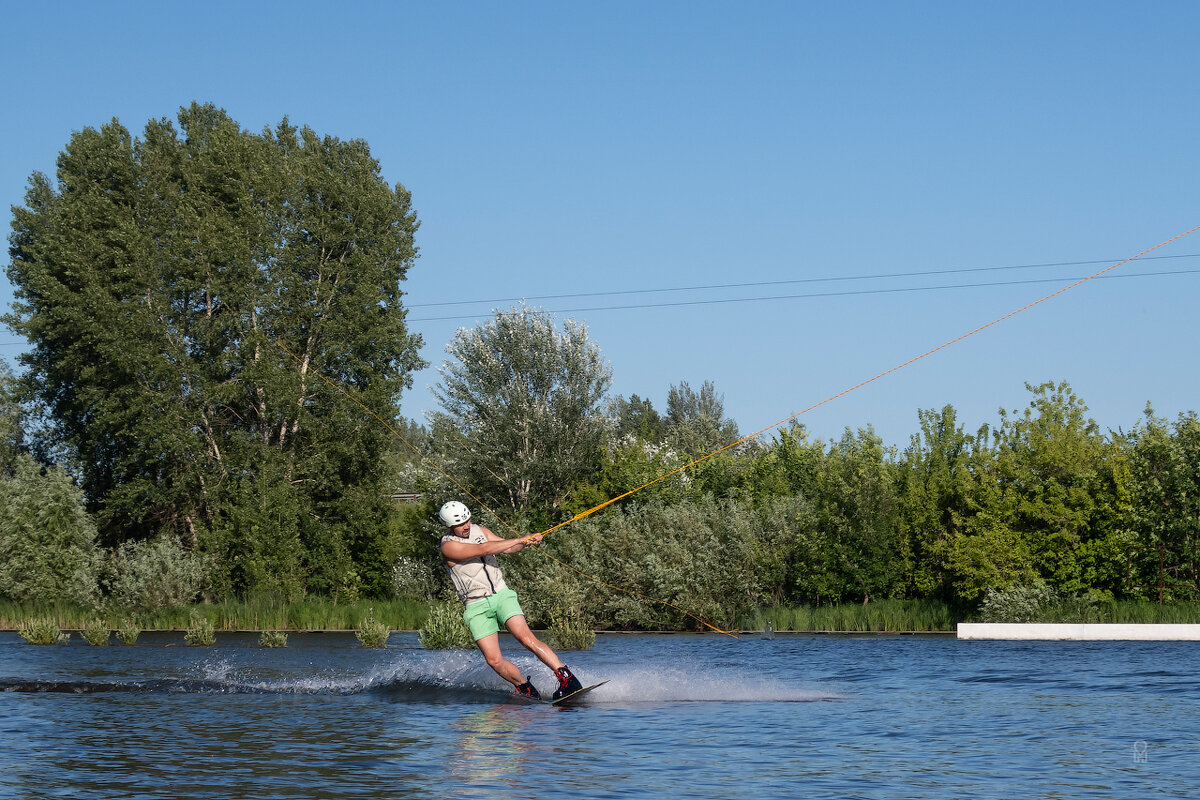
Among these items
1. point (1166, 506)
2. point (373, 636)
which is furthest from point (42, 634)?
point (1166, 506)

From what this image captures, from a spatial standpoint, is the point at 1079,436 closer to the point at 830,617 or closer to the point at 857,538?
the point at 857,538

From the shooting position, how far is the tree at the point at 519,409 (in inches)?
2124

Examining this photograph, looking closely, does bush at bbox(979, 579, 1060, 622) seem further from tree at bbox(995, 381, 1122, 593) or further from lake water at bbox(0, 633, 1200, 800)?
lake water at bbox(0, 633, 1200, 800)

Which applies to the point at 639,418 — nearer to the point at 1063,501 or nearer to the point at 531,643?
the point at 1063,501

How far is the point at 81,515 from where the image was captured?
156ft

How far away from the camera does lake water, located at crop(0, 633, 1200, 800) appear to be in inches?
394

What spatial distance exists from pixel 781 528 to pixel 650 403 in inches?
3651

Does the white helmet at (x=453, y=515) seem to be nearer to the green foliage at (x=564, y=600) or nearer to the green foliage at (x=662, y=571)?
the green foliage at (x=564, y=600)

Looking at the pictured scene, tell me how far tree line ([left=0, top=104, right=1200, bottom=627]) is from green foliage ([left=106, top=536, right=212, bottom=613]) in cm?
Answer: 13

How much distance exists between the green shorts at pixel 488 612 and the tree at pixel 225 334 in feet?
117

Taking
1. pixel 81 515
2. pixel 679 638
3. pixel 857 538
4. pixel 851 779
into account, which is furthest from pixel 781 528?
pixel 851 779

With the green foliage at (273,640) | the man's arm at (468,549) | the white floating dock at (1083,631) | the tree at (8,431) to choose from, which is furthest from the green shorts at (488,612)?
the tree at (8,431)

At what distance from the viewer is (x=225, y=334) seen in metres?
51.7

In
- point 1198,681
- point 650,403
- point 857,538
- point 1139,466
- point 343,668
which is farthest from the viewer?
point 650,403
